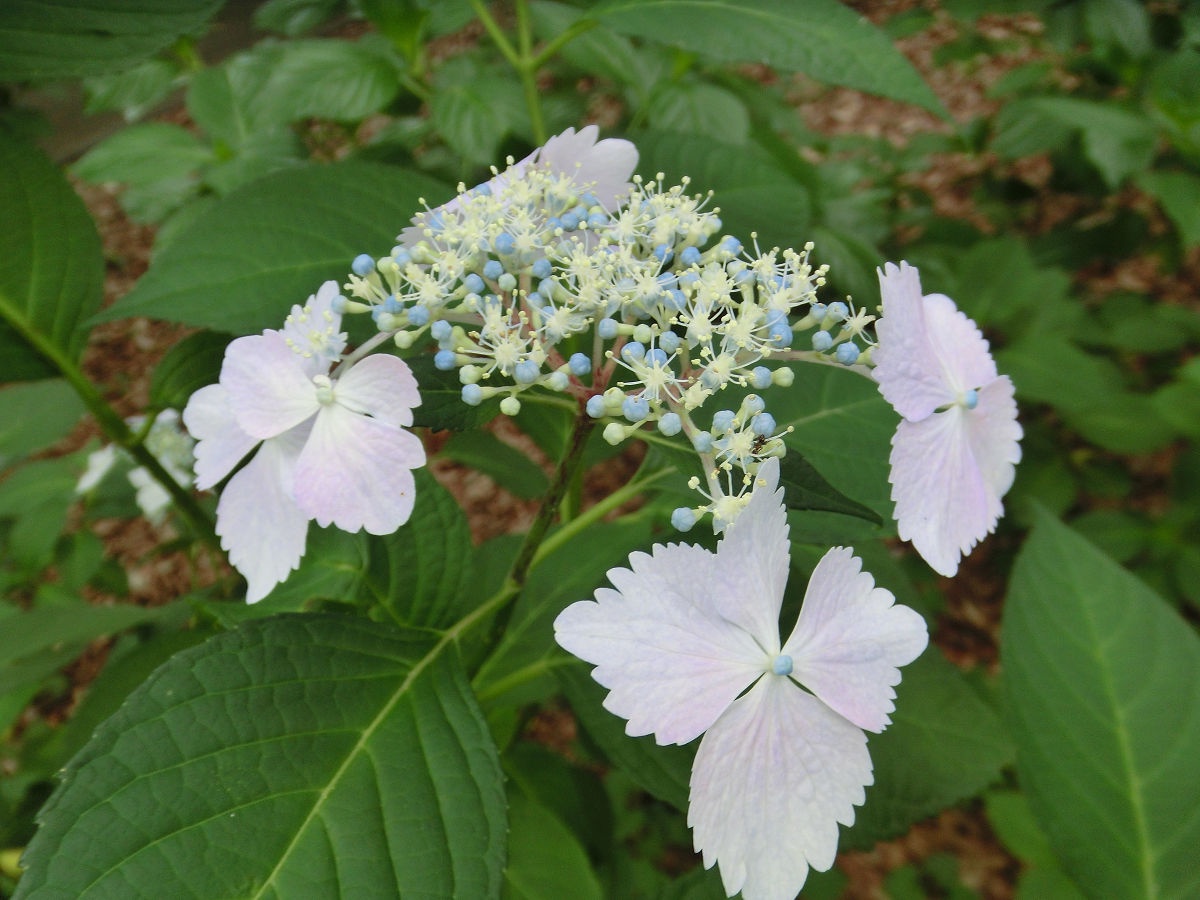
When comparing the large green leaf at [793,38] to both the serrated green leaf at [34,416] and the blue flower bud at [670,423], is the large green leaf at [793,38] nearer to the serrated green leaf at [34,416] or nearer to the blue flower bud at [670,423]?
the blue flower bud at [670,423]

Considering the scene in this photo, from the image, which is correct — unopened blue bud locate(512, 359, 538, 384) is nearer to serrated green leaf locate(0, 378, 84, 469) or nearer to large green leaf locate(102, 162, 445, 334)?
large green leaf locate(102, 162, 445, 334)

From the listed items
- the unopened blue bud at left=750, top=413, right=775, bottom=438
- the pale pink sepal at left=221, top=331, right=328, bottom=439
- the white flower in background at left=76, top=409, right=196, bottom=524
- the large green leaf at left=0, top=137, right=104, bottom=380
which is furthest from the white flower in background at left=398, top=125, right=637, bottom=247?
the white flower in background at left=76, top=409, right=196, bottom=524

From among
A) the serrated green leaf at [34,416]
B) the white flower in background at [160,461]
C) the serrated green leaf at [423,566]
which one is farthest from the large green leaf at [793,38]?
the serrated green leaf at [34,416]

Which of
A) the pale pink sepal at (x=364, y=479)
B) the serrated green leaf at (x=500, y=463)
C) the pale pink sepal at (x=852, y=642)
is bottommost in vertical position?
the serrated green leaf at (x=500, y=463)

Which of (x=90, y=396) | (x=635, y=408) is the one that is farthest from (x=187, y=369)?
(x=635, y=408)

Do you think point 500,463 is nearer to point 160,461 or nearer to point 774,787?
point 160,461

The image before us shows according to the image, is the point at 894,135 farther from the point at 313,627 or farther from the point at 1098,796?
the point at 313,627

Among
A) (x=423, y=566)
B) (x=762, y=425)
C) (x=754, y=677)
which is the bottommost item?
(x=423, y=566)
